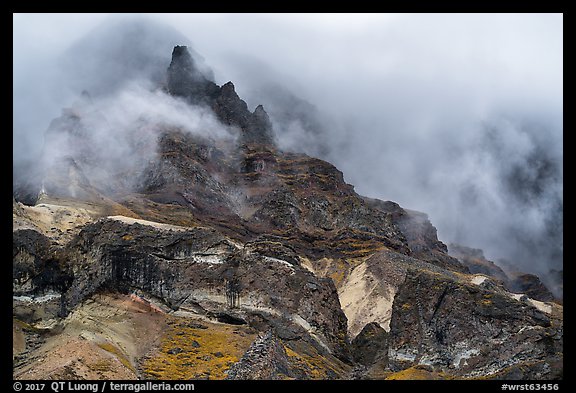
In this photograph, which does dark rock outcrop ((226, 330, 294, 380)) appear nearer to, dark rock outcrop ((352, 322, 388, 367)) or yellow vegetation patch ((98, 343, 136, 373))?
yellow vegetation patch ((98, 343, 136, 373))

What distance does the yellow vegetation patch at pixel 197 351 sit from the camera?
75812 millimetres

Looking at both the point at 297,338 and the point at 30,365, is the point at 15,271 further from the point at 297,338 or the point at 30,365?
the point at 297,338

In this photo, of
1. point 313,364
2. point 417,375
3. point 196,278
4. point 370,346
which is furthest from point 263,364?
point 370,346

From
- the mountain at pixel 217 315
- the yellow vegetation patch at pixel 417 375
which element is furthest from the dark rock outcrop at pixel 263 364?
the yellow vegetation patch at pixel 417 375

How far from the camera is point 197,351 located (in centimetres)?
8331

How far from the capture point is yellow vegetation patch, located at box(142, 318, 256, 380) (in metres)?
75.8

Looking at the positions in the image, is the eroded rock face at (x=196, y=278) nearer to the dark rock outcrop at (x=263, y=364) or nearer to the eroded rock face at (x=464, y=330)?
the dark rock outcrop at (x=263, y=364)

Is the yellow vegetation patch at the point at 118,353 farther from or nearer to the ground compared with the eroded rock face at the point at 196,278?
nearer to the ground

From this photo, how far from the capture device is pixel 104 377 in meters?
66.6

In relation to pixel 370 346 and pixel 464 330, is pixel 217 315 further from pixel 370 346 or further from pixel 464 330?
pixel 464 330

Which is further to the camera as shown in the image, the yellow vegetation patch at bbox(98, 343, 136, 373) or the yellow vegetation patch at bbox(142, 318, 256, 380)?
the yellow vegetation patch at bbox(142, 318, 256, 380)

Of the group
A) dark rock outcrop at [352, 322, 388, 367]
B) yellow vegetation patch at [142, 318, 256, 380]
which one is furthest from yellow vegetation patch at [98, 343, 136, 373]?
dark rock outcrop at [352, 322, 388, 367]
